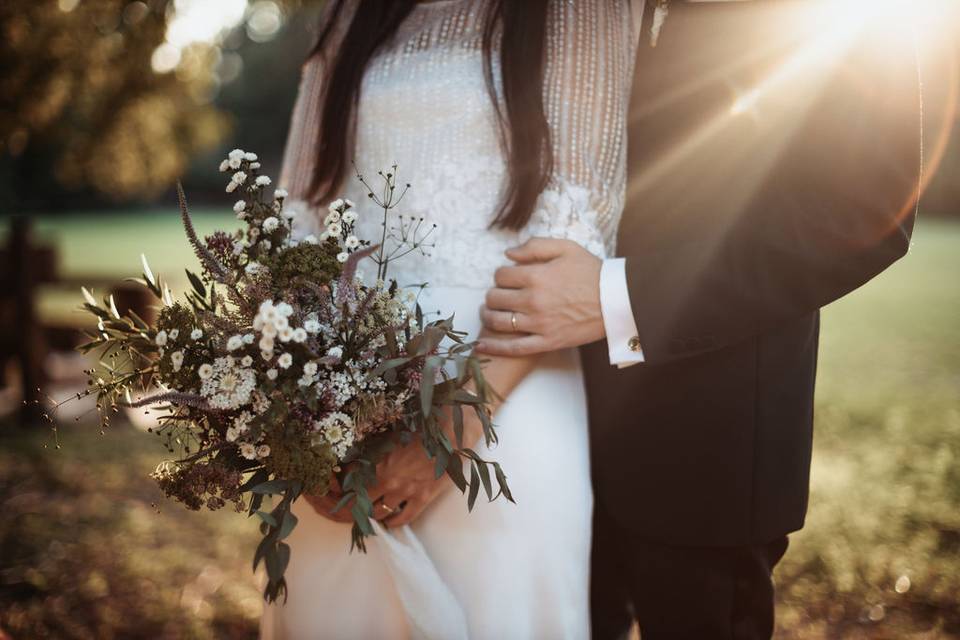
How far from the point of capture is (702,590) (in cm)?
187

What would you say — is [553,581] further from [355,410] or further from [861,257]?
[861,257]

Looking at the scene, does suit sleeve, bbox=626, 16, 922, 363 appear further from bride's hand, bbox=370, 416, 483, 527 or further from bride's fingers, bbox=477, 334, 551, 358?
bride's hand, bbox=370, 416, 483, 527

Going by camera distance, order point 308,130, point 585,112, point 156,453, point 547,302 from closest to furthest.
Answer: point 547,302 → point 585,112 → point 308,130 → point 156,453

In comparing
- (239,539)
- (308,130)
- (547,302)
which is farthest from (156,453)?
(547,302)

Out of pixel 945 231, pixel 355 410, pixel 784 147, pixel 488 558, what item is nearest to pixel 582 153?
pixel 784 147

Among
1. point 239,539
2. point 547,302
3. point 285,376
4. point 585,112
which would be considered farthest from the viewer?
point 239,539

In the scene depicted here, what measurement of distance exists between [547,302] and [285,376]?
0.63 metres

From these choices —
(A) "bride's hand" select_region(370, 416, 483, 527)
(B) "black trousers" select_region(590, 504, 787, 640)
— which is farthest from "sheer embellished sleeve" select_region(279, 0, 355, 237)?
→ (B) "black trousers" select_region(590, 504, 787, 640)

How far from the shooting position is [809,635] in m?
3.57

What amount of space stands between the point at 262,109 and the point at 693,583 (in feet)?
139

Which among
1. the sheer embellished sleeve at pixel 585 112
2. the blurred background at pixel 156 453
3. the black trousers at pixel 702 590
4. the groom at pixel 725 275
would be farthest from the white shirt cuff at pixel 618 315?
the blurred background at pixel 156 453

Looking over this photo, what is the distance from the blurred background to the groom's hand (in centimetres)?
92

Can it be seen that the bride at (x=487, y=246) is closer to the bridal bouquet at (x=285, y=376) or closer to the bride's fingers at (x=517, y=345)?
the bride's fingers at (x=517, y=345)

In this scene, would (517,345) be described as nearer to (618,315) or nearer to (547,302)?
(547,302)
